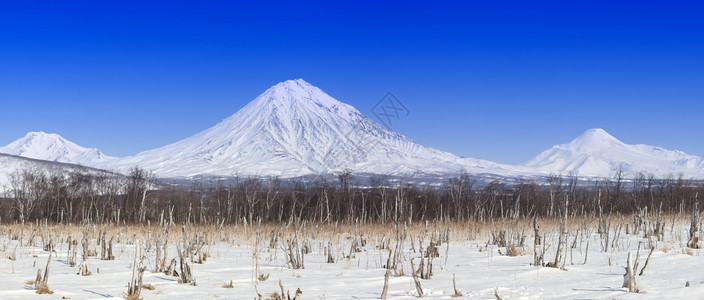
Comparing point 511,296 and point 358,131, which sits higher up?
point 358,131

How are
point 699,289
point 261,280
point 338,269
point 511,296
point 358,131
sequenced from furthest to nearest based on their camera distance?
point 358,131, point 338,269, point 261,280, point 511,296, point 699,289

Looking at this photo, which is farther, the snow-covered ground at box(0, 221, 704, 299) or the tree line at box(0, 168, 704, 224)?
the tree line at box(0, 168, 704, 224)

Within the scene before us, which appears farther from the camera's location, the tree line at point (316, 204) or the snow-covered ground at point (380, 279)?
the tree line at point (316, 204)

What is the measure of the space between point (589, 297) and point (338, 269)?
489 centimetres

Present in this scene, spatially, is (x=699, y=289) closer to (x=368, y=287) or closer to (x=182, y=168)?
(x=368, y=287)

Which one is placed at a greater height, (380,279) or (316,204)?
(380,279)

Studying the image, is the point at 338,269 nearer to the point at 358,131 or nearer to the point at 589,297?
the point at 589,297

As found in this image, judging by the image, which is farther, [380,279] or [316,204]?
[316,204]

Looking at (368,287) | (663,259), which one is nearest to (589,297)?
(368,287)

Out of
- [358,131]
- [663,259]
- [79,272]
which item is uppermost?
[358,131]

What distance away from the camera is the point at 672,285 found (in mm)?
6520

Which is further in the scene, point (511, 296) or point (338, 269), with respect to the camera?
point (338, 269)

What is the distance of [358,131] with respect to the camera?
194m

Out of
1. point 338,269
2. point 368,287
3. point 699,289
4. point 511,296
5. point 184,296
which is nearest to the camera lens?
point 699,289
